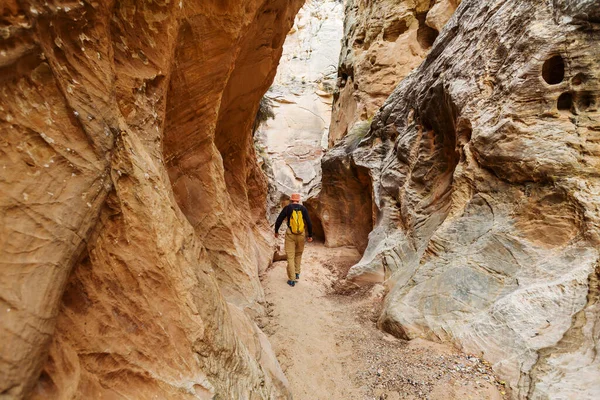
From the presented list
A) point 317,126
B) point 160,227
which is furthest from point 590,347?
point 317,126

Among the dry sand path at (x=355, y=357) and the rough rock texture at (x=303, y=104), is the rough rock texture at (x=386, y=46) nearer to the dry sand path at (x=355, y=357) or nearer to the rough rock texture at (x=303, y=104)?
the rough rock texture at (x=303, y=104)

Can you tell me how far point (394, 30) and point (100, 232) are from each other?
14014mm

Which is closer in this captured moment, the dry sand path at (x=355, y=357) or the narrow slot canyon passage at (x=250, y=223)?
the narrow slot canyon passage at (x=250, y=223)

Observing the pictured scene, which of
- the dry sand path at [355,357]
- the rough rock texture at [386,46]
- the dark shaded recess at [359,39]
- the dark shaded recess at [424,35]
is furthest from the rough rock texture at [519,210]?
the dark shaded recess at [359,39]

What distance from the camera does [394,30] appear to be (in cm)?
1256

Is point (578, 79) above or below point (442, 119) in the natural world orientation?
above

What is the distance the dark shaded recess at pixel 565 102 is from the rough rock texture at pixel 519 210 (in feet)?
0.06

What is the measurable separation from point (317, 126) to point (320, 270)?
19.9 metres

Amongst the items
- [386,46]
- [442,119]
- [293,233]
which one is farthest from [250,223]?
[386,46]

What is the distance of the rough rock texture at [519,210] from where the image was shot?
284 centimetres

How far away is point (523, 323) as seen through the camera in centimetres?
303

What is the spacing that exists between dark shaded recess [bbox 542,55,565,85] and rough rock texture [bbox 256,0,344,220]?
12.6m

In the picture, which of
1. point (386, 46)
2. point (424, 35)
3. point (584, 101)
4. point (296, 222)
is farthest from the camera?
point (386, 46)

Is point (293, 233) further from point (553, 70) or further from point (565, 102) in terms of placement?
point (553, 70)
